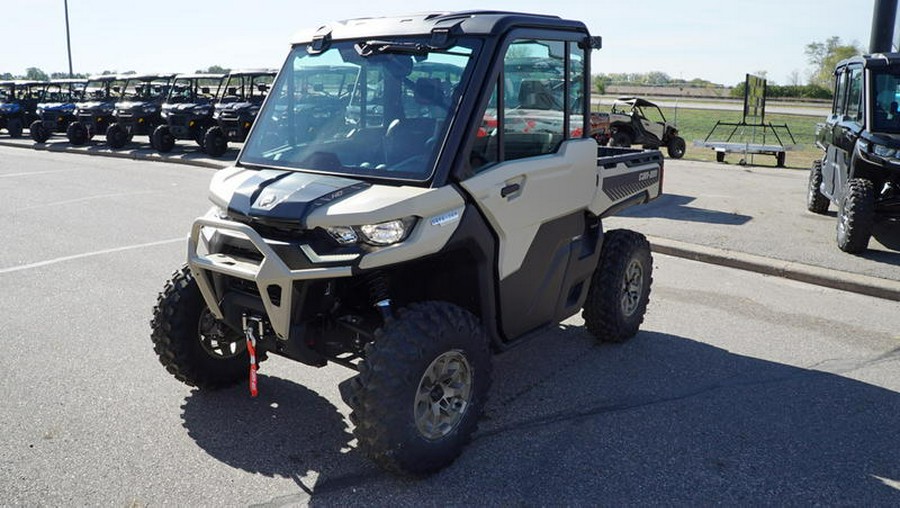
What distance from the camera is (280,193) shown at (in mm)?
3818

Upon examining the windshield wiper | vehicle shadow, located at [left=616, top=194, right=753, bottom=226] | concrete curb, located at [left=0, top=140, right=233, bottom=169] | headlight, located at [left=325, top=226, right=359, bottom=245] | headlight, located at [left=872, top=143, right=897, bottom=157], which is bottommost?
vehicle shadow, located at [left=616, top=194, right=753, bottom=226]

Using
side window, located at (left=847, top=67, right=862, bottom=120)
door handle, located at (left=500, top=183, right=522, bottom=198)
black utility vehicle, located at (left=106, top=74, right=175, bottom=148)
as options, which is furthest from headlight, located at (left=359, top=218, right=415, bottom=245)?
black utility vehicle, located at (left=106, top=74, right=175, bottom=148)

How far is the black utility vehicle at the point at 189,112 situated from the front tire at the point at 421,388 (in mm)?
18132

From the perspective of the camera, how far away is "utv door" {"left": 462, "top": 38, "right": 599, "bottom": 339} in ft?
13.7

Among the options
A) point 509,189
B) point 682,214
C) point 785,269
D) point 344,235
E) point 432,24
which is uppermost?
point 432,24

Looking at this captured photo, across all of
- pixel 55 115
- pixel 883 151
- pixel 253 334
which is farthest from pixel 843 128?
pixel 55 115

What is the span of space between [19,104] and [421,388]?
93.5 feet

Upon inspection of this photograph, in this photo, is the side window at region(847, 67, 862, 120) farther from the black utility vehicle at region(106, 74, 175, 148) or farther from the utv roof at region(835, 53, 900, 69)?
the black utility vehicle at region(106, 74, 175, 148)

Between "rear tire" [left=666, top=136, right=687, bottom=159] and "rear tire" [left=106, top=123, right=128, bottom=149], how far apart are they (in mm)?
14782

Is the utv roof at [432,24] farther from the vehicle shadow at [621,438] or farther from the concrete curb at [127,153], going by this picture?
the concrete curb at [127,153]

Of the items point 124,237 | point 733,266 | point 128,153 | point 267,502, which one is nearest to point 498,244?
point 267,502

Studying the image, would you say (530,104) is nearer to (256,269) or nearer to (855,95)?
(256,269)

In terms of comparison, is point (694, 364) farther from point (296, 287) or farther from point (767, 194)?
point (767, 194)

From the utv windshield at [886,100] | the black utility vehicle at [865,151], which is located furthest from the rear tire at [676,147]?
the utv windshield at [886,100]
